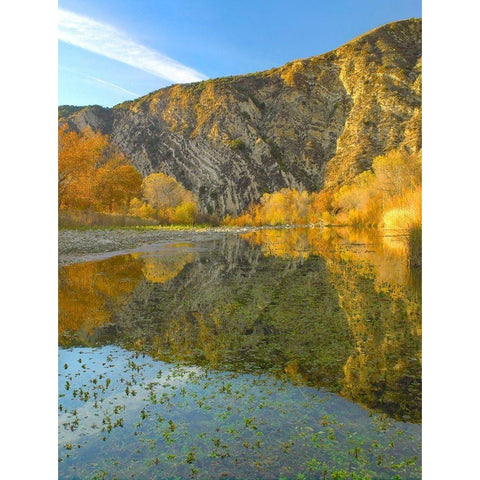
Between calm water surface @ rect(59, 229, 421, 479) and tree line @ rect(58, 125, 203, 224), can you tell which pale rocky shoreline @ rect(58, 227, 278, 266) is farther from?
calm water surface @ rect(59, 229, 421, 479)

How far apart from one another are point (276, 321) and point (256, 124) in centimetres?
9265

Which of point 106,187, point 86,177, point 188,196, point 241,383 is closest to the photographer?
point 241,383

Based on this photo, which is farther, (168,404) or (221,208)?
(221,208)

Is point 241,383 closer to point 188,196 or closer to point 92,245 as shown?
point 92,245

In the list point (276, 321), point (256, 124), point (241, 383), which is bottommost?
point (241, 383)

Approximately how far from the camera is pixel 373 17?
12594 mm

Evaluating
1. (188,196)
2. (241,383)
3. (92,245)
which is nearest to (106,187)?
(92,245)

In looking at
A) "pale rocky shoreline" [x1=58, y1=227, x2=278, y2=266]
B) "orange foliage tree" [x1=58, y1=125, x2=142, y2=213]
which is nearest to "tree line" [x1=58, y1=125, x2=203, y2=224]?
"orange foliage tree" [x1=58, y1=125, x2=142, y2=213]

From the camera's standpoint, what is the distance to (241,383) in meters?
5.63

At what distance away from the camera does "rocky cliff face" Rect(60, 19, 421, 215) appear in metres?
81.4

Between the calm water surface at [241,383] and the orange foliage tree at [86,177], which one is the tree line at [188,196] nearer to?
the orange foliage tree at [86,177]
